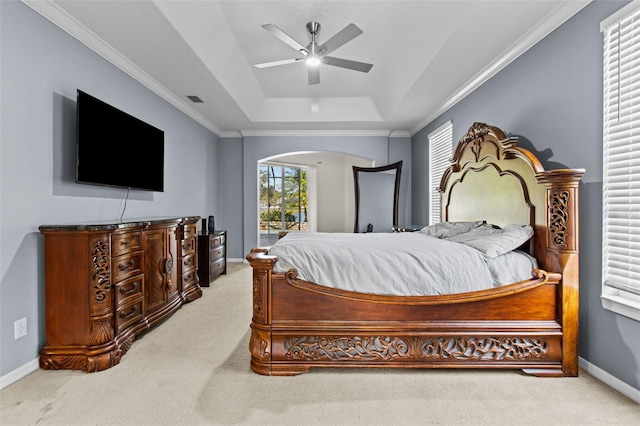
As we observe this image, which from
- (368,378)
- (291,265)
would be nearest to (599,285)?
(368,378)

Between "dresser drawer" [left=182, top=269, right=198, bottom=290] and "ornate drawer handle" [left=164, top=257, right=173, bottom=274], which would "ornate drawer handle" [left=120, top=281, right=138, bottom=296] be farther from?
"dresser drawer" [left=182, top=269, right=198, bottom=290]

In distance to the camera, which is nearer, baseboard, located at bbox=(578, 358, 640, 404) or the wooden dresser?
baseboard, located at bbox=(578, 358, 640, 404)

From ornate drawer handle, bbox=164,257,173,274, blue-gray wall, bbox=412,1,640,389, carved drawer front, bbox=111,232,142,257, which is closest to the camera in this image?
blue-gray wall, bbox=412,1,640,389

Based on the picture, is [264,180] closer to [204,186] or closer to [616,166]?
[204,186]

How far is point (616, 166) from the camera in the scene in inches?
73.9

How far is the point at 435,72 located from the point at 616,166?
200 cm

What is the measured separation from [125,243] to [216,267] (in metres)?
2.30

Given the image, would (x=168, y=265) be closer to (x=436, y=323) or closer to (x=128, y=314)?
(x=128, y=314)

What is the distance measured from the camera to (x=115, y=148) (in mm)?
2797

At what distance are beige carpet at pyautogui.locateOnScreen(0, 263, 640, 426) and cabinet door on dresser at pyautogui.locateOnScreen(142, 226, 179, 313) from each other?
0.72 metres

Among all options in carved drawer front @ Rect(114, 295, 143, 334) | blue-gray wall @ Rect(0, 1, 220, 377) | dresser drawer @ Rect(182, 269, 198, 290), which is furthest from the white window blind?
blue-gray wall @ Rect(0, 1, 220, 377)

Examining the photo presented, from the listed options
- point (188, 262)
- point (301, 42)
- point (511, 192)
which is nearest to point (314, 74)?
point (301, 42)

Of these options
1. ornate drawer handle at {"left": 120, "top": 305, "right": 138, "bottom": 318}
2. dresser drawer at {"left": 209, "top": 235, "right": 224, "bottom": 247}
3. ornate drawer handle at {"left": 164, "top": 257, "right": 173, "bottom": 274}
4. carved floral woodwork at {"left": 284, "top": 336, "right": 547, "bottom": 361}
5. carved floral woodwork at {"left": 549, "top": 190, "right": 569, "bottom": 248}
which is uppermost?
carved floral woodwork at {"left": 549, "top": 190, "right": 569, "bottom": 248}

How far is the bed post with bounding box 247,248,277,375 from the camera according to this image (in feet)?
6.72
